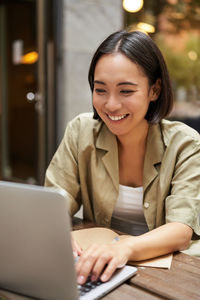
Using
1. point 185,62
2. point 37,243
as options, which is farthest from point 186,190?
point 185,62

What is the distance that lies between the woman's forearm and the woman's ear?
0.51 m

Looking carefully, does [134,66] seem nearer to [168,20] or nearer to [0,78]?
[168,20]

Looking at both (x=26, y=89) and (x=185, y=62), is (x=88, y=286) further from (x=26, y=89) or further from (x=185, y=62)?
(x=26, y=89)

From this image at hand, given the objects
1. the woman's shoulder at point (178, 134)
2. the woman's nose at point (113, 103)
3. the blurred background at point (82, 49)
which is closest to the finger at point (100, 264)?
the woman's nose at point (113, 103)

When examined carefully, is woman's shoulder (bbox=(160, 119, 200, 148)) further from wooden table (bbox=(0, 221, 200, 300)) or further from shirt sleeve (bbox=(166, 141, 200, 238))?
wooden table (bbox=(0, 221, 200, 300))

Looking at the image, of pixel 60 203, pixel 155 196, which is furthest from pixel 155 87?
pixel 60 203

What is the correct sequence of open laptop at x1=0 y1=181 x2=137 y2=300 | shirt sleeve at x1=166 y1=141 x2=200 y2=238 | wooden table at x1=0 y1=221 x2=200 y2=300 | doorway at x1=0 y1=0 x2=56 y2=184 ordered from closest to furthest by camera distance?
open laptop at x1=0 y1=181 x2=137 y2=300, wooden table at x1=0 y1=221 x2=200 y2=300, shirt sleeve at x1=166 y1=141 x2=200 y2=238, doorway at x1=0 y1=0 x2=56 y2=184

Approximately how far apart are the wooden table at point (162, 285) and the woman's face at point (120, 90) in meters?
0.55

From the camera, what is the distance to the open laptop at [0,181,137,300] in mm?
746

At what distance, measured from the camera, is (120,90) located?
1327 mm

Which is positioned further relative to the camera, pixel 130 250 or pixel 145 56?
pixel 145 56

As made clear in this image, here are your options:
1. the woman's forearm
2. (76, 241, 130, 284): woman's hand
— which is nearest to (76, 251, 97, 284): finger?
(76, 241, 130, 284): woman's hand

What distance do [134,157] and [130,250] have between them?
587 mm

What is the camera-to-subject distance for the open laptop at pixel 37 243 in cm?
75
